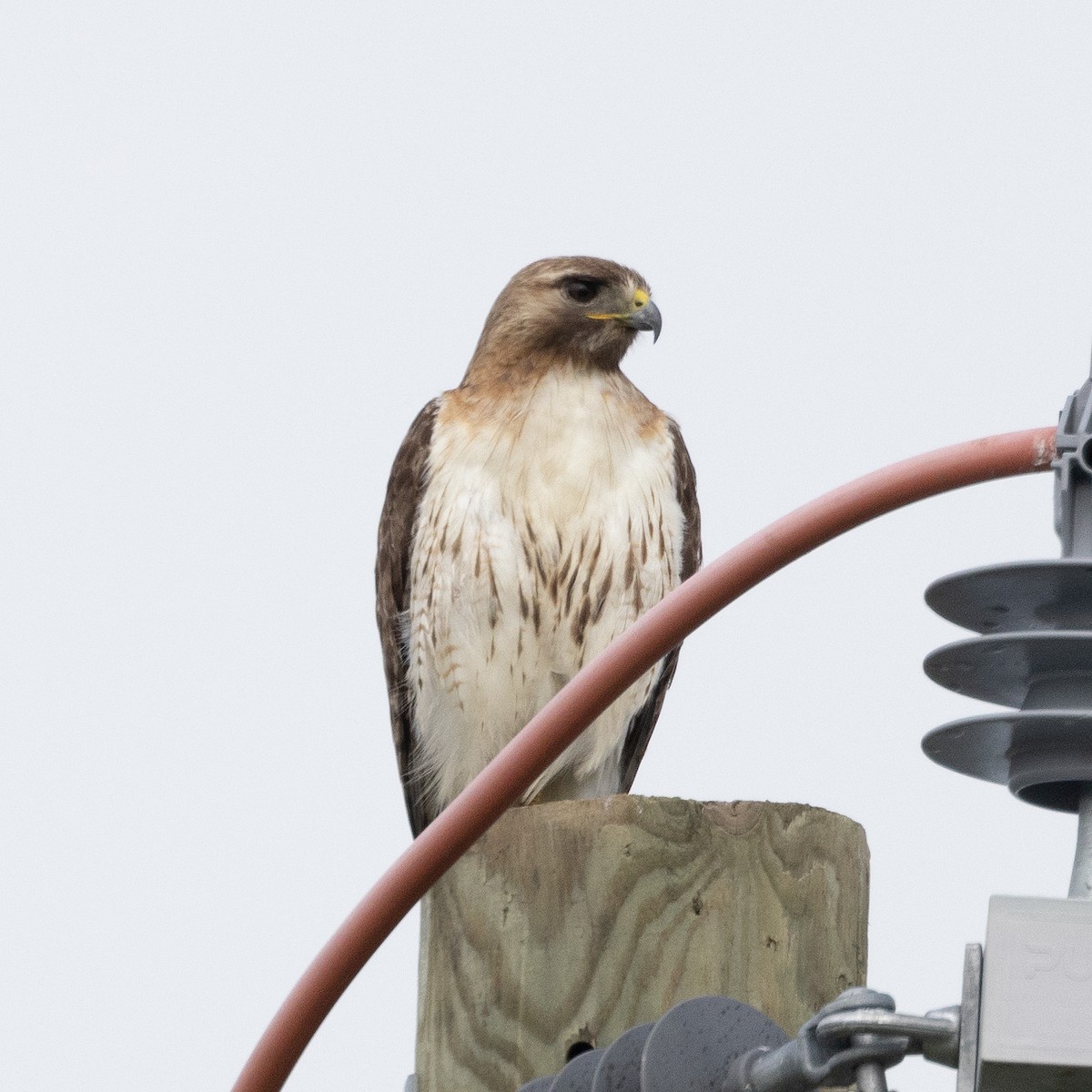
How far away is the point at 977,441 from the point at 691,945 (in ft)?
3.29

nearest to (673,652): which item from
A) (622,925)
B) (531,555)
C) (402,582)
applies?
(531,555)

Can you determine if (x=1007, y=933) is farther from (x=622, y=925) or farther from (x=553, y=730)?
(x=622, y=925)

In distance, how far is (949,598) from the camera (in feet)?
7.93

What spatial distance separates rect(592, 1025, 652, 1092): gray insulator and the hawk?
3.98m

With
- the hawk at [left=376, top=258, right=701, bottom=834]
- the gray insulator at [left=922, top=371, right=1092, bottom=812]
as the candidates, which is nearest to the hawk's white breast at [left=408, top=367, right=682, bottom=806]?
the hawk at [left=376, top=258, right=701, bottom=834]

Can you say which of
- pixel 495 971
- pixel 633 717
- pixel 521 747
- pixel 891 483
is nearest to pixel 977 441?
pixel 891 483

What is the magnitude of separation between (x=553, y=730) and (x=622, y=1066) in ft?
1.60

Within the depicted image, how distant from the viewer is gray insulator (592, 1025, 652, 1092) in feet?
8.94

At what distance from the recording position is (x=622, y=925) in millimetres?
3311

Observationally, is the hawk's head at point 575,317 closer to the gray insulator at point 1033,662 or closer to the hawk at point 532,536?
the hawk at point 532,536

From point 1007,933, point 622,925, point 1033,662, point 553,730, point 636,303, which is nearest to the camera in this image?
point 1007,933

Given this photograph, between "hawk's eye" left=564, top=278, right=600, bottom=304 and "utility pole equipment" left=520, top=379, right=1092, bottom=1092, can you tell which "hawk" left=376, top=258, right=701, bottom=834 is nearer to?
"hawk's eye" left=564, top=278, right=600, bottom=304

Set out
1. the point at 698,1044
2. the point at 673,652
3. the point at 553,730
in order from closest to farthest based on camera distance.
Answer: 1. the point at 698,1044
2. the point at 553,730
3. the point at 673,652

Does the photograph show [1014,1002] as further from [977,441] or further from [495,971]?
[495,971]
